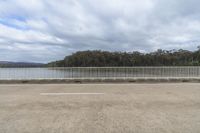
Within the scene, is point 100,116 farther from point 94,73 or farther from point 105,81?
point 94,73

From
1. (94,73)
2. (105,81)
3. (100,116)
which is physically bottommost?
(100,116)

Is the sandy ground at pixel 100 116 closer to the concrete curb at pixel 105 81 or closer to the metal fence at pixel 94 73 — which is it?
the concrete curb at pixel 105 81

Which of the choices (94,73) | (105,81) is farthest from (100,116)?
(94,73)

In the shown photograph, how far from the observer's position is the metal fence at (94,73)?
1316cm

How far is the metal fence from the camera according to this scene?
43.2 ft

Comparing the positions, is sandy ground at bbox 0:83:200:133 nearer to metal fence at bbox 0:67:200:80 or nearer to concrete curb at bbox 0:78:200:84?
concrete curb at bbox 0:78:200:84

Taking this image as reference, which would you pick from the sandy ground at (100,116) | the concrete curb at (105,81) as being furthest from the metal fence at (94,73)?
the sandy ground at (100,116)

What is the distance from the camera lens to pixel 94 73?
1346 centimetres

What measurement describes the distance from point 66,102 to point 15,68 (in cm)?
813

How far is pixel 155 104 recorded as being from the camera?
6.29 metres

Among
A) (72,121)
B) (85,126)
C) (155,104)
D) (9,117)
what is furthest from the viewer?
(155,104)

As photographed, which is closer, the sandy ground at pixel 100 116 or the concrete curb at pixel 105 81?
the sandy ground at pixel 100 116

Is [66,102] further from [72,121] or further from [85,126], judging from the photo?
[85,126]

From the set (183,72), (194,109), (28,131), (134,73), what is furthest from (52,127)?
(183,72)
